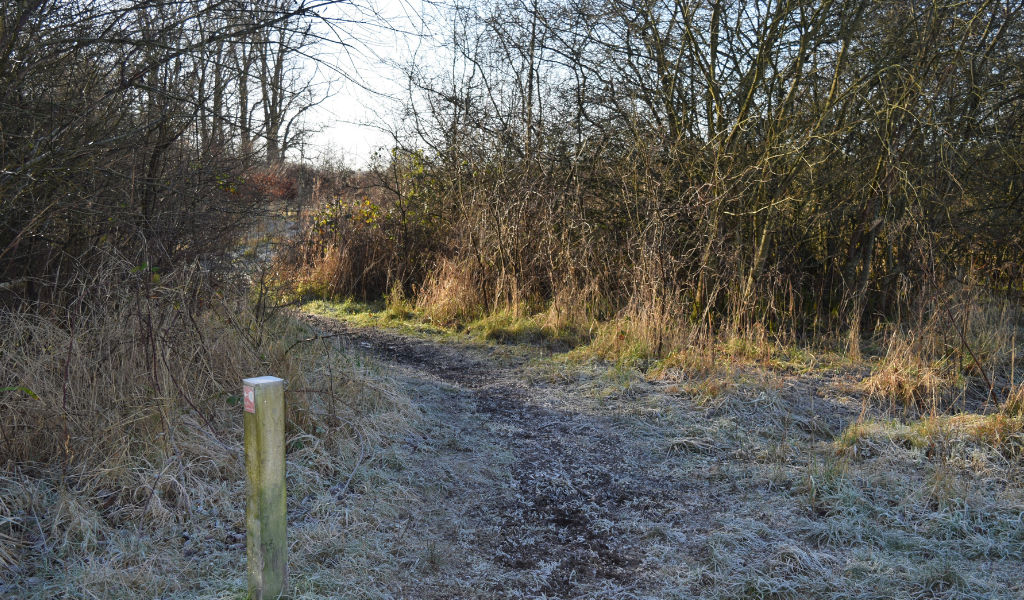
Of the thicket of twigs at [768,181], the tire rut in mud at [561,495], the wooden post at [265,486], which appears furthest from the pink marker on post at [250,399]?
the thicket of twigs at [768,181]

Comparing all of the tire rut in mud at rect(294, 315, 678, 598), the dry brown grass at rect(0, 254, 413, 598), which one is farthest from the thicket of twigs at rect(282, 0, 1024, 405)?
the dry brown grass at rect(0, 254, 413, 598)

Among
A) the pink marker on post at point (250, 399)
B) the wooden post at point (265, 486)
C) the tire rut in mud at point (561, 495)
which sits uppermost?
the pink marker on post at point (250, 399)

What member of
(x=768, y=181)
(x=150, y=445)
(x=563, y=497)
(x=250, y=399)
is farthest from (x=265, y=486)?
(x=768, y=181)

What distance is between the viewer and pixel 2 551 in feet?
9.45

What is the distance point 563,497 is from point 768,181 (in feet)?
14.2

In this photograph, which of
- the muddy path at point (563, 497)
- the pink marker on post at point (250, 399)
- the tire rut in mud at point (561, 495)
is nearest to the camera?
the pink marker on post at point (250, 399)

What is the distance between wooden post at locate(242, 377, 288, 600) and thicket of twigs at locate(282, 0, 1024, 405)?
473 cm

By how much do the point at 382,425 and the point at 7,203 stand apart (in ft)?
8.65

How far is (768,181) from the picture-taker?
6.81 m

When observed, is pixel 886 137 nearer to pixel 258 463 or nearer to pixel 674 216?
pixel 674 216

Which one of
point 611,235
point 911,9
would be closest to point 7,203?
point 611,235

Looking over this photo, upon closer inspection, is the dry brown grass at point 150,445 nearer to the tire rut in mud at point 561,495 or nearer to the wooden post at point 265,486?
the wooden post at point 265,486

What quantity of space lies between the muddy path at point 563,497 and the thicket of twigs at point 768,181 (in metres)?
1.93

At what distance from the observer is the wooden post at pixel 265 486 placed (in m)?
2.50
